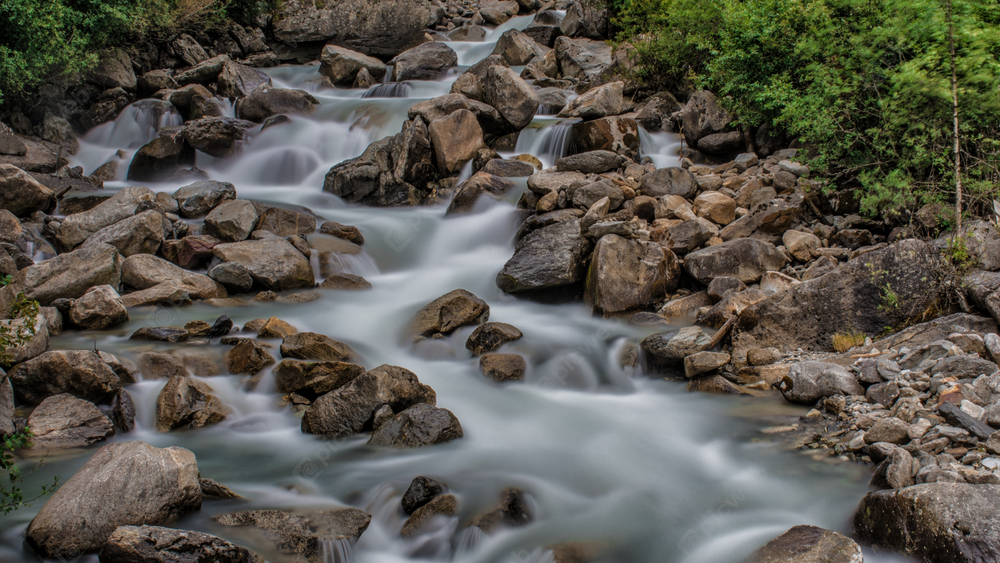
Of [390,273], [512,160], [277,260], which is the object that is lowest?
[390,273]

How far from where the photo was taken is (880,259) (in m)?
6.13

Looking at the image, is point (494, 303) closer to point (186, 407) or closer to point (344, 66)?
point (186, 407)

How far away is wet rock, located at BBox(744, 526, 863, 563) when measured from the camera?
3.32 metres

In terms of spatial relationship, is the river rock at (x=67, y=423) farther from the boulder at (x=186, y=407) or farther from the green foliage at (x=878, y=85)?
the green foliage at (x=878, y=85)

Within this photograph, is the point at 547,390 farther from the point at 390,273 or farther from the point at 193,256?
the point at 193,256

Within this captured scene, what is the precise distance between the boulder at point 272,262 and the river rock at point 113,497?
5.25 metres

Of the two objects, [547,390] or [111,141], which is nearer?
[547,390]

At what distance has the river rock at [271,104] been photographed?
16.2 m

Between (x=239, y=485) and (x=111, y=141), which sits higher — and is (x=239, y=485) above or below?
below

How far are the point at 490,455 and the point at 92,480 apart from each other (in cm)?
301

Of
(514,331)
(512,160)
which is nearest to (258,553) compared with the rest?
(514,331)

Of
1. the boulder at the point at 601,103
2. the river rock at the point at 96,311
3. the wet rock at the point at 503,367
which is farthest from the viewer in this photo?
the boulder at the point at 601,103

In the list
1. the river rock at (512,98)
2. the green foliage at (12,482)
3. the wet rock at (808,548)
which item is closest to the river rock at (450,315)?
the green foliage at (12,482)

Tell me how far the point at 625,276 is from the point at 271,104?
1270 cm
